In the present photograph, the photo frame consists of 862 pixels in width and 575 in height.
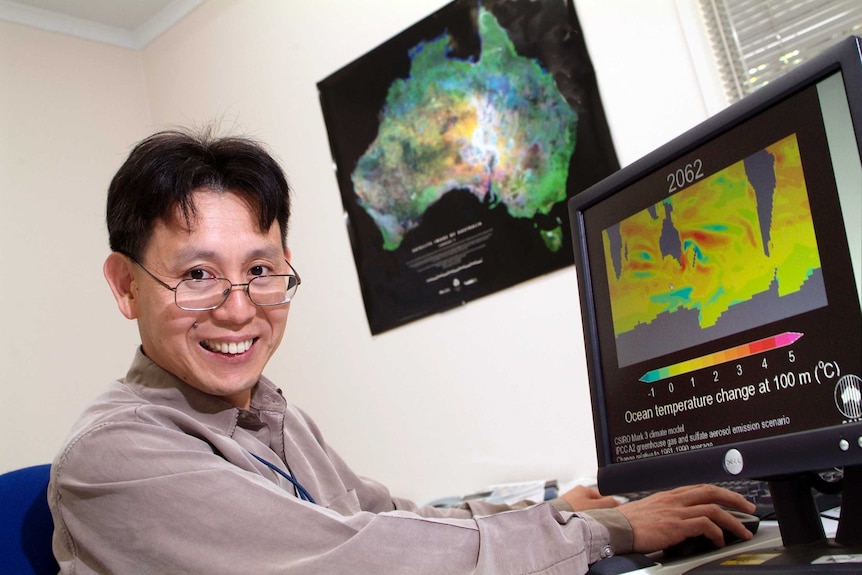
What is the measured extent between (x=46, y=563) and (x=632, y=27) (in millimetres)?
1915

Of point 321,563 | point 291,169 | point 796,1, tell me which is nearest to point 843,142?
point 321,563

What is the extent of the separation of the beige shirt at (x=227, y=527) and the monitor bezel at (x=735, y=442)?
11 centimetres

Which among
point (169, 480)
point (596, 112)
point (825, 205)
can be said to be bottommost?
point (169, 480)

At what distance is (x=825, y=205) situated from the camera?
2.84 feet

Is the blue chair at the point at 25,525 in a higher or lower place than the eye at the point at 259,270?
lower

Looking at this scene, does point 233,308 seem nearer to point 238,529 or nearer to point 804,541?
point 238,529

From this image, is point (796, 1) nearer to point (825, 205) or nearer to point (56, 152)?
point (825, 205)

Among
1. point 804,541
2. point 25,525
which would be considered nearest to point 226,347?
point 25,525

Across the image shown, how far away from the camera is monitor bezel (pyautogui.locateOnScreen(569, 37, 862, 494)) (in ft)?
2.74

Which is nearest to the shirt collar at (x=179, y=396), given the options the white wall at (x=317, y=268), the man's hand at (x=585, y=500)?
the man's hand at (x=585, y=500)

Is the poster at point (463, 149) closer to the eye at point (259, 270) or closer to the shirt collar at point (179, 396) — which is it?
the eye at point (259, 270)

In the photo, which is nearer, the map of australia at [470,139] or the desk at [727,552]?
the desk at [727,552]

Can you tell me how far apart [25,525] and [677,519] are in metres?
0.89

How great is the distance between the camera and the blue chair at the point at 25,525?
1159 mm
